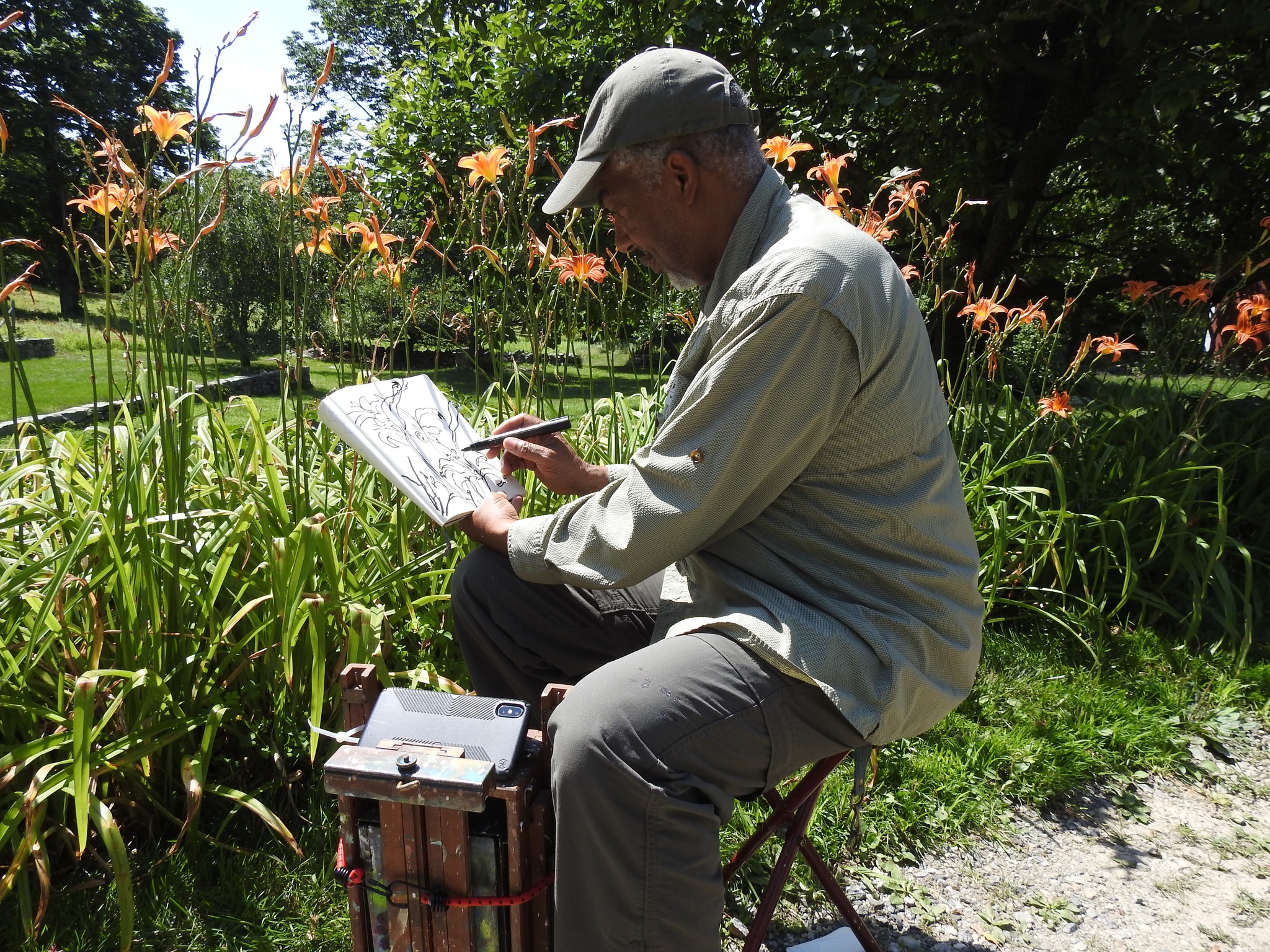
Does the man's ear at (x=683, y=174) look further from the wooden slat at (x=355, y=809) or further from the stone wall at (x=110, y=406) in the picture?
the stone wall at (x=110, y=406)

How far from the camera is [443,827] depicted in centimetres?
129

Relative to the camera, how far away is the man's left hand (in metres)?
1.73

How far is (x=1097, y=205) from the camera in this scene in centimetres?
868

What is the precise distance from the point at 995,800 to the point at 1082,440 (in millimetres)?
1959

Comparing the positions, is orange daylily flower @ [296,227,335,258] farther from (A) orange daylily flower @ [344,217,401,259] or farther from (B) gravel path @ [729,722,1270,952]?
(B) gravel path @ [729,722,1270,952]

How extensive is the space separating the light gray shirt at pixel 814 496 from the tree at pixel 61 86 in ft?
64.6

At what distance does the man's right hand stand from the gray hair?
611 millimetres

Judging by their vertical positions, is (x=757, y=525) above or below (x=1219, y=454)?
above

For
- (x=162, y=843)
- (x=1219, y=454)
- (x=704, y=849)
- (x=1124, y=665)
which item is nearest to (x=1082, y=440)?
(x=1219, y=454)

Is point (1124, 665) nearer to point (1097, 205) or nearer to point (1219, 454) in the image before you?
point (1219, 454)

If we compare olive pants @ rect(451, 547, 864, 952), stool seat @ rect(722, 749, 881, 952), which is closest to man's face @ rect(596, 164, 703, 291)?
olive pants @ rect(451, 547, 864, 952)

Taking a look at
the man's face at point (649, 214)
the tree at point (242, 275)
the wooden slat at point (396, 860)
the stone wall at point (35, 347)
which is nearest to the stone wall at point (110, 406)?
the man's face at point (649, 214)

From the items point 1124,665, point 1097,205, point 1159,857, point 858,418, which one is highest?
point 1097,205

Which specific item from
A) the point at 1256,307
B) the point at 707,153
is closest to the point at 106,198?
the point at 707,153
